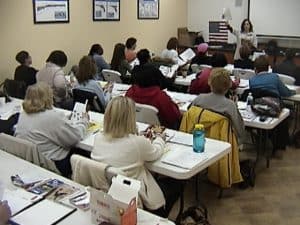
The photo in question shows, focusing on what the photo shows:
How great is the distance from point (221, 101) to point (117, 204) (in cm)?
201

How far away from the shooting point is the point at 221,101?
3592 mm

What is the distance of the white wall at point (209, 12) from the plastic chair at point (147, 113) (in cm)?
606

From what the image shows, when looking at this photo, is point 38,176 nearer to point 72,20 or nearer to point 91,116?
point 91,116

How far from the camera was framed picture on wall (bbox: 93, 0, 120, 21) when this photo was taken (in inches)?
294

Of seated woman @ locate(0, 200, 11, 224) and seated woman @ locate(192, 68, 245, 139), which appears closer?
seated woman @ locate(0, 200, 11, 224)

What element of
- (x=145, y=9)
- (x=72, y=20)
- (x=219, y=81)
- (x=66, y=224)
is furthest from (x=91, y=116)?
(x=145, y=9)

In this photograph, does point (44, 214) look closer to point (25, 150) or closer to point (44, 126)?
point (25, 150)

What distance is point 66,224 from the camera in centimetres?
192

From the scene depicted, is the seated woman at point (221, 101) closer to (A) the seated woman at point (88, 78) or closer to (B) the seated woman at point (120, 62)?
(A) the seated woman at point (88, 78)

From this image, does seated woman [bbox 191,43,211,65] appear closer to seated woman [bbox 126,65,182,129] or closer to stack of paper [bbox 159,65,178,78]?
stack of paper [bbox 159,65,178,78]

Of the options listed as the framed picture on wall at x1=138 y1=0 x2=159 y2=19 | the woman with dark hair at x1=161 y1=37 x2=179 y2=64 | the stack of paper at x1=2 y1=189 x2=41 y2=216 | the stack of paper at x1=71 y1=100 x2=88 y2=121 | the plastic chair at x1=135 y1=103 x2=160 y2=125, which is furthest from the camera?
the framed picture on wall at x1=138 y1=0 x2=159 y2=19

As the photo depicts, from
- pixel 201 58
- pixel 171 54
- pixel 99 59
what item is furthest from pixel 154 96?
pixel 171 54

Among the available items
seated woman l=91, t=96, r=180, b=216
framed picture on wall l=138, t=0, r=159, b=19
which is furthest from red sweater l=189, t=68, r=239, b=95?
framed picture on wall l=138, t=0, r=159, b=19

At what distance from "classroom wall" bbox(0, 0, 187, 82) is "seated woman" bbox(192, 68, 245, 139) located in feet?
12.1
